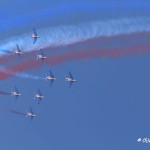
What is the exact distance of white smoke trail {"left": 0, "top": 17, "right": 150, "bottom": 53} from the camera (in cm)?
1212

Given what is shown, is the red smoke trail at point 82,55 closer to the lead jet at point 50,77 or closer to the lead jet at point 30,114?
the lead jet at point 50,77

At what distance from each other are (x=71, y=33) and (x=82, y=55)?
1.97 feet

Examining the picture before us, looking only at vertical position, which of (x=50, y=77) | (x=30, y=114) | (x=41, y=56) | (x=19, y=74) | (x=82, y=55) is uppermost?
(x=41, y=56)

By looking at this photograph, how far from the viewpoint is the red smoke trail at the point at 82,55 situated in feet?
40.4

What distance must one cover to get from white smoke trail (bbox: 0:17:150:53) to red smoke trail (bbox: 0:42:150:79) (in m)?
0.32

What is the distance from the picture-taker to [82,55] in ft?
41.4

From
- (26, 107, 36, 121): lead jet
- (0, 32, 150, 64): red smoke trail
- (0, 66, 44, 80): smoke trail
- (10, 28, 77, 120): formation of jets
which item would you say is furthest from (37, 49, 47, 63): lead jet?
(26, 107, 36, 121): lead jet

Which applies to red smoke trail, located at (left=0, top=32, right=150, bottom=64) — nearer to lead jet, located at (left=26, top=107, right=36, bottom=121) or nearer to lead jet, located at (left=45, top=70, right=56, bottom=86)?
lead jet, located at (left=45, top=70, right=56, bottom=86)

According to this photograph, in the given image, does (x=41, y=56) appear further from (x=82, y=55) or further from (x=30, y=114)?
(x=30, y=114)

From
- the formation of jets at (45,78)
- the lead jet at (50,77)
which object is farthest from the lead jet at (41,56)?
the lead jet at (50,77)

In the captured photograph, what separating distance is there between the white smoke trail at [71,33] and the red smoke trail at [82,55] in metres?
0.32

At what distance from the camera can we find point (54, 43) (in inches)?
510

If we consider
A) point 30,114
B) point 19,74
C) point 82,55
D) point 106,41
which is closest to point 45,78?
point 19,74

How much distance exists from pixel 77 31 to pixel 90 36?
400mm
